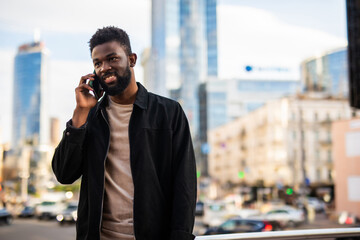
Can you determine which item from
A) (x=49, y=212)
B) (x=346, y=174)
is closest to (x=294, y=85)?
(x=346, y=174)

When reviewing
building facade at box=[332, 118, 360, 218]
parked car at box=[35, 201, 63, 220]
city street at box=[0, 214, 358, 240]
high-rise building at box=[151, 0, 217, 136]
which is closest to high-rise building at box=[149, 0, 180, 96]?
high-rise building at box=[151, 0, 217, 136]

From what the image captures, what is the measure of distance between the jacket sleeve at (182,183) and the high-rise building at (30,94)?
565 ft

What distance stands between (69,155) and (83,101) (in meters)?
0.25

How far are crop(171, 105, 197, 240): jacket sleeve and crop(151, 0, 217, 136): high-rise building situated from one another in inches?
4041

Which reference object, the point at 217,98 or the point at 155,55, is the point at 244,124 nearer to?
the point at 217,98

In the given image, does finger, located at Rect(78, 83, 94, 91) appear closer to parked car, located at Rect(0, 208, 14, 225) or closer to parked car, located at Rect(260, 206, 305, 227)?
parked car, located at Rect(260, 206, 305, 227)

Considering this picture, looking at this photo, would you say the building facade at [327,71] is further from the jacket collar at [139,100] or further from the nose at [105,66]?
the nose at [105,66]

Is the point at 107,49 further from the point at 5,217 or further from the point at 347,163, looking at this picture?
the point at 347,163

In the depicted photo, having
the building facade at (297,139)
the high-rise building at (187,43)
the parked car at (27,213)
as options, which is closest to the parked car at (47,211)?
the parked car at (27,213)

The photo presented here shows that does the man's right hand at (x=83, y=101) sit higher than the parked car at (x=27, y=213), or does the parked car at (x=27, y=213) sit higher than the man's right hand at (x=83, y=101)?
the man's right hand at (x=83, y=101)

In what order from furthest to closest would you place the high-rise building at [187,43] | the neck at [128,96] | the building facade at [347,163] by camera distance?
the high-rise building at [187,43]
the building facade at [347,163]
the neck at [128,96]

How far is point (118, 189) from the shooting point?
2.00 m

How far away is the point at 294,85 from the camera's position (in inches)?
4333

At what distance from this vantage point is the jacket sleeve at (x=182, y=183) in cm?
192
